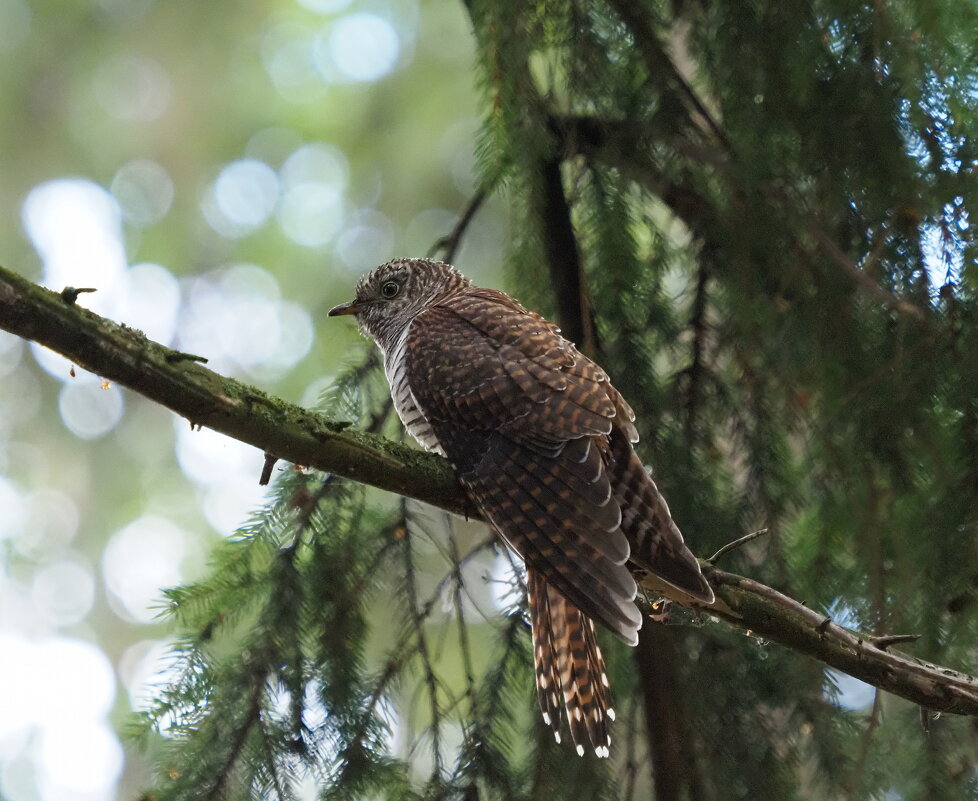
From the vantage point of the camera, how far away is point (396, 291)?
388 cm

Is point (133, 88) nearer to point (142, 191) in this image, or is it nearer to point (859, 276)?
point (142, 191)

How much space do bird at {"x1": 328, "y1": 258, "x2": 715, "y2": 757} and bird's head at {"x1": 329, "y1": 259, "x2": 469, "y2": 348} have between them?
598mm

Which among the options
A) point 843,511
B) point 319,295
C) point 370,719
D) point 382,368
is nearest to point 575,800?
point 370,719

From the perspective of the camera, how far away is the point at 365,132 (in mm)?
6844

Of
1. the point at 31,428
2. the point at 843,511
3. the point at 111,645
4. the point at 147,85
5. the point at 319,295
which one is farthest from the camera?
the point at 111,645

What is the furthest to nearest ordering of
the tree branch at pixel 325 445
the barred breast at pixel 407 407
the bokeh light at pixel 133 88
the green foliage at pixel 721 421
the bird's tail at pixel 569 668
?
the bokeh light at pixel 133 88, the barred breast at pixel 407 407, the green foliage at pixel 721 421, the bird's tail at pixel 569 668, the tree branch at pixel 325 445

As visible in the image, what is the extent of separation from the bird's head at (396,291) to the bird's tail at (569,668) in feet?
4.35

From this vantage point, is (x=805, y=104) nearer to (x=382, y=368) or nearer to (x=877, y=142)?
(x=877, y=142)

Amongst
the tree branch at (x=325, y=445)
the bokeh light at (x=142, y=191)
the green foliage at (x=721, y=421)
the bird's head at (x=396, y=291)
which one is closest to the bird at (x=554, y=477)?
the tree branch at (x=325, y=445)

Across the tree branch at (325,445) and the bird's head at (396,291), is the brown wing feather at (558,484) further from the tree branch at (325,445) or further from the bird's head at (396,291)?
the bird's head at (396,291)

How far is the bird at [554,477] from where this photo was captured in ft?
7.92

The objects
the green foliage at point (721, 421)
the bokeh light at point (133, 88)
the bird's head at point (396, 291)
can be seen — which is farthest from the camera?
the bokeh light at point (133, 88)

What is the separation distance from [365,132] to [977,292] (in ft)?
16.3

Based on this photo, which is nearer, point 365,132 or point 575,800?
point 575,800
